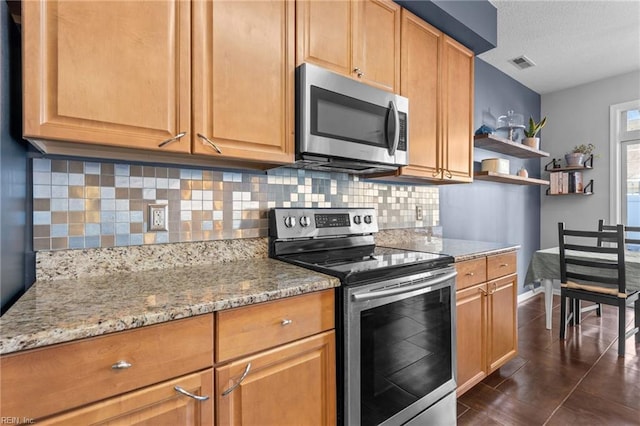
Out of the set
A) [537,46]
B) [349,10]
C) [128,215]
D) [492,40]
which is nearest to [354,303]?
[128,215]

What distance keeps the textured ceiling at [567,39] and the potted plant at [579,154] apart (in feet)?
2.72

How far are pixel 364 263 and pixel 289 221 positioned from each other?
476 mm

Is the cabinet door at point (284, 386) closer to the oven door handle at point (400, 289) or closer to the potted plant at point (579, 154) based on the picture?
the oven door handle at point (400, 289)

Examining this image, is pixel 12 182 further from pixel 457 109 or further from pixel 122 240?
pixel 457 109

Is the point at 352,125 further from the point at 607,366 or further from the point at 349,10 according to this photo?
the point at 607,366

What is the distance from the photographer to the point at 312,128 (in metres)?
1.46

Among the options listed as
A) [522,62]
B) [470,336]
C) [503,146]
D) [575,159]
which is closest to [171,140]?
[470,336]

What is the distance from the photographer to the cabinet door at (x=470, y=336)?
1.83 meters

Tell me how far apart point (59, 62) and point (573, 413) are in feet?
9.46

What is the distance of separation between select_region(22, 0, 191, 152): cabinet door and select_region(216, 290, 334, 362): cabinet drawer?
0.65m

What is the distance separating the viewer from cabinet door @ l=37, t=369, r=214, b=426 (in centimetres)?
76

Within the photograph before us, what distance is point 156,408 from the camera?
2.79ft

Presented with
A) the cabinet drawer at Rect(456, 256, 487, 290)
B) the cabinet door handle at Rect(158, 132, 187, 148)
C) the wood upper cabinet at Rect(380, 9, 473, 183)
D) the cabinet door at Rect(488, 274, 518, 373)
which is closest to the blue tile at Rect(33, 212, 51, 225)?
the cabinet door handle at Rect(158, 132, 187, 148)

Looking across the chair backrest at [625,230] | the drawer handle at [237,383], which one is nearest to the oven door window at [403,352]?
the drawer handle at [237,383]
